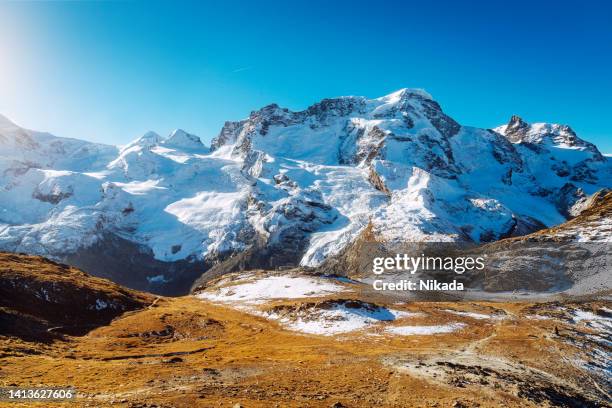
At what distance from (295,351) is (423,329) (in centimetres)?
2577

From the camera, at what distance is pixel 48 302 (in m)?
70.1

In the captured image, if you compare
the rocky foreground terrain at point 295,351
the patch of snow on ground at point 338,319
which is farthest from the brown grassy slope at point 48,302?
the patch of snow on ground at point 338,319

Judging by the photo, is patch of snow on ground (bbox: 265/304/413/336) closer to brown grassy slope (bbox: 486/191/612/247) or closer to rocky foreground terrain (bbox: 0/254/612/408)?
rocky foreground terrain (bbox: 0/254/612/408)

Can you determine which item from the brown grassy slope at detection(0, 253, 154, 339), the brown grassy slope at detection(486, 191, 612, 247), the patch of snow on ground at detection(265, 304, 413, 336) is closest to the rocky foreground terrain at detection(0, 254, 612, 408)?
the brown grassy slope at detection(0, 253, 154, 339)

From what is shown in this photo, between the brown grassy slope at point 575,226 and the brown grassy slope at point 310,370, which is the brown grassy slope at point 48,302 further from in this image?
the brown grassy slope at point 575,226

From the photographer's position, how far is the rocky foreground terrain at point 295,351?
3153 cm

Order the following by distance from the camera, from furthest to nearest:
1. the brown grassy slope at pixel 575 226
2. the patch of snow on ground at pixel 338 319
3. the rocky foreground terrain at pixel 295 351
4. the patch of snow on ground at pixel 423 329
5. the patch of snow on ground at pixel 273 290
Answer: the brown grassy slope at pixel 575 226, the patch of snow on ground at pixel 273 290, the patch of snow on ground at pixel 338 319, the patch of snow on ground at pixel 423 329, the rocky foreground terrain at pixel 295 351

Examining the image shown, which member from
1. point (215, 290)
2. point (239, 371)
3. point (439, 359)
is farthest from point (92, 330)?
point (215, 290)

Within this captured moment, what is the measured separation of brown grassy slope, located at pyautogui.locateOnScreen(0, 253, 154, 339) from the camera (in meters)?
55.7

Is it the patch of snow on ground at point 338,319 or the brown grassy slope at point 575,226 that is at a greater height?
the brown grassy slope at point 575,226

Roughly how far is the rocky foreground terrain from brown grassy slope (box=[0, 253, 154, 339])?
0.26 meters

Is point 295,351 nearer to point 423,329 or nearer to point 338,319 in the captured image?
point 338,319

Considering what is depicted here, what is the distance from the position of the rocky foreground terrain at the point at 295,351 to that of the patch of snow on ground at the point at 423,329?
16 cm

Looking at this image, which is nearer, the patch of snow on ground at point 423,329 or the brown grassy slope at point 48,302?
the brown grassy slope at point 48,302
